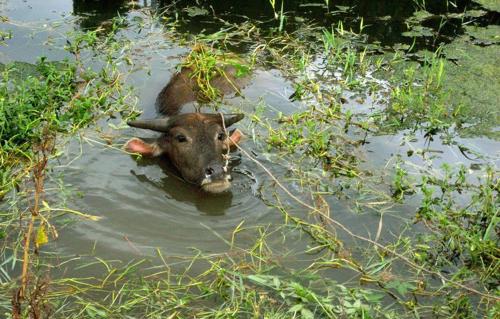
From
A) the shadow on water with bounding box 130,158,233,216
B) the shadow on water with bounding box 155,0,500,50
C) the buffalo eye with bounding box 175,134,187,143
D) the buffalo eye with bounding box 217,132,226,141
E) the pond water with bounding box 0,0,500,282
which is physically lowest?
the shadow on water with bounding box 130,158,233,216

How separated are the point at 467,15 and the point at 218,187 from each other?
5.30 m

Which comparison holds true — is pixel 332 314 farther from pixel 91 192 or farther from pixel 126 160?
pixel 126 160

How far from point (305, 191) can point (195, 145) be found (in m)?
1.06

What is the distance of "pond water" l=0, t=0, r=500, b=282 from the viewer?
4.32 m

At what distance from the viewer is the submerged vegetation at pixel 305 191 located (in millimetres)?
3539

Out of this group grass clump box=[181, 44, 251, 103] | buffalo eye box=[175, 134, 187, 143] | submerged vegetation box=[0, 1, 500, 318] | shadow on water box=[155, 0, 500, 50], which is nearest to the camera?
submerged vegetation box=[0, 1, 500, 318]

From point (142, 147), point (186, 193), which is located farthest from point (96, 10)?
point (186, 193)

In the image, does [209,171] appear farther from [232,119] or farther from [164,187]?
[232,119]

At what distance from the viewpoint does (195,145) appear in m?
5.31

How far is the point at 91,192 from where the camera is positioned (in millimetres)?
4848

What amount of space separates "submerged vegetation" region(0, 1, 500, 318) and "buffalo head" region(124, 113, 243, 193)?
9.7 inches

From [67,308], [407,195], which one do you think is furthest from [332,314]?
[407,195]

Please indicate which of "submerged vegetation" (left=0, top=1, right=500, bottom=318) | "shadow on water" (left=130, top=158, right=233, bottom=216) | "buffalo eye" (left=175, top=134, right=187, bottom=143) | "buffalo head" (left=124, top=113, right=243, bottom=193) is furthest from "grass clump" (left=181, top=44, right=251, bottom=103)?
"shadow on water" (left=130, top=158, right=233, bottom=216)

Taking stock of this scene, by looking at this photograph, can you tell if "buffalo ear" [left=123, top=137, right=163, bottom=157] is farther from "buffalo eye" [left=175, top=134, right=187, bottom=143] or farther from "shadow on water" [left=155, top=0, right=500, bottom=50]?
"shadow on water" [left=155, top=0, right=500, bottom=50]
